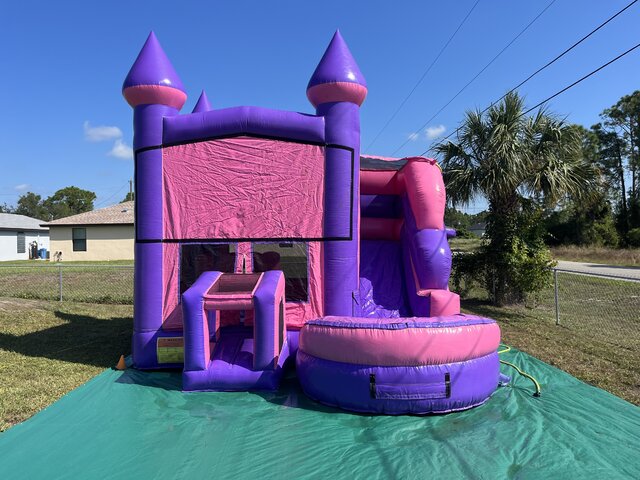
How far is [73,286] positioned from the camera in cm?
1282

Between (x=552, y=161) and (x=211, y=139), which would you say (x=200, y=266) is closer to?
(x=211, y=139)

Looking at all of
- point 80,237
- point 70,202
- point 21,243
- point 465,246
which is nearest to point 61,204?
point 70,202

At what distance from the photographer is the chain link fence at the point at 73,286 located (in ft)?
36.7

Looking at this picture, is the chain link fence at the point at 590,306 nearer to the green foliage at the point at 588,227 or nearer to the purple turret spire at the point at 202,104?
the purple turret spire at the point at 202,104

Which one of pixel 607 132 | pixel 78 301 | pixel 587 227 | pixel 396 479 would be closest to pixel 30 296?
pixel 78 301

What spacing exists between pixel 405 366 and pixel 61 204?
7504 cm

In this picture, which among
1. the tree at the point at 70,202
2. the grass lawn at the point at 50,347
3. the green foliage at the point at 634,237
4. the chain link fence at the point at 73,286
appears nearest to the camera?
the grass lawn at the point at 50,347

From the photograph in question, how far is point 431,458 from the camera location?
3.32 m

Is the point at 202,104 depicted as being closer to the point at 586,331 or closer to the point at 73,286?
the point at 73,286

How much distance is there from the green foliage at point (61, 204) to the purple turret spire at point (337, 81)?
2591 inches

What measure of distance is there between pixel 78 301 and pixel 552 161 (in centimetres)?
1159

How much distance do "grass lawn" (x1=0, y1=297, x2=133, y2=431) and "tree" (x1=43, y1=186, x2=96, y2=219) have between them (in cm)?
6061

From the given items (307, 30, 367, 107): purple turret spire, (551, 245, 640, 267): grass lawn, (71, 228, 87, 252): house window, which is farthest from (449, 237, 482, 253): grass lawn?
(71, 228, 87, 252): house window

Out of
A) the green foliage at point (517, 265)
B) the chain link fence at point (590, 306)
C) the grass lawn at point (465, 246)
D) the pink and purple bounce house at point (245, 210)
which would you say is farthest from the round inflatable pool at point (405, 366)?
the grass lawn at point (465, 246)
